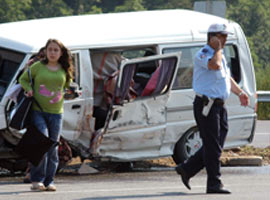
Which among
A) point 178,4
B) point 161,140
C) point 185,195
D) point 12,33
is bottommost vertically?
point 178,4

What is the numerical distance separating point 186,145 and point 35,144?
3.39 m

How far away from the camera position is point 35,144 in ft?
31.8

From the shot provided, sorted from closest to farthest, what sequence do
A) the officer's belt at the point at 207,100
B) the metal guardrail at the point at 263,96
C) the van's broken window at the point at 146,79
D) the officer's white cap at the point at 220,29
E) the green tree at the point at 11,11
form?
the officer's white cap at the point at 220,29, the officer's belt at the point at 207,100, the van's broken window at the point at 146,79, the metal guardrail at the point at 263,96, the green tree at the point at 11,11

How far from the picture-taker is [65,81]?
9820 millimetres

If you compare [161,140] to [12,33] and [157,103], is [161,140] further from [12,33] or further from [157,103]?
[12,33]

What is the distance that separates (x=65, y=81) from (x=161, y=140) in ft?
9.02

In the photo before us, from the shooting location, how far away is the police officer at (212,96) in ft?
30.3

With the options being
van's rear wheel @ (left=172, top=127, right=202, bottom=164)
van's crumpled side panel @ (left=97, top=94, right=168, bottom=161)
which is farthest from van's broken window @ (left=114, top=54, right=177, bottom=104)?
van's rear wheel @ (left=172, top=127, right=202, bottom=164)

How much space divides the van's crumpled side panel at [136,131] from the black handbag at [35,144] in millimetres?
2084

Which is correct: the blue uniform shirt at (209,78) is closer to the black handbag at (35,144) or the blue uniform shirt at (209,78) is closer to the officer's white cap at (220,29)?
the officer's white cap at (220,29)

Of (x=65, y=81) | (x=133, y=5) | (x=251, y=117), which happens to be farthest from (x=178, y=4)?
(x=65, y=81)

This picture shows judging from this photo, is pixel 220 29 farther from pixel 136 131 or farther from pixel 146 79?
pixel 146 79

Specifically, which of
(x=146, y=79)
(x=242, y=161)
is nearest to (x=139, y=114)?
(x=146, y=79)

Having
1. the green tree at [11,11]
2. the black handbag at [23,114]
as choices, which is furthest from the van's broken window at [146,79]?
the green tree at [11,11]
